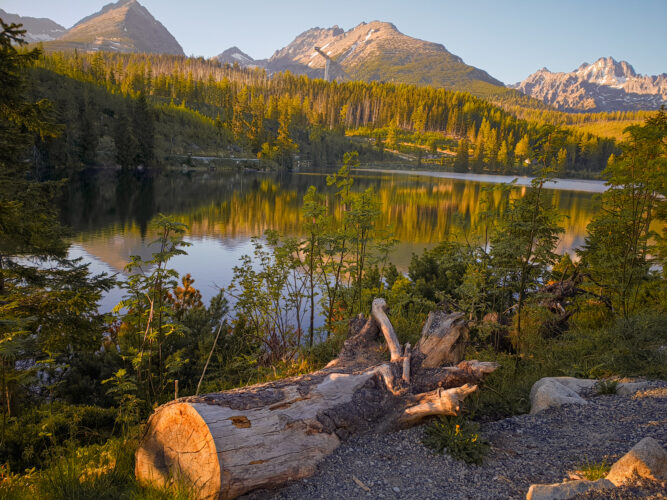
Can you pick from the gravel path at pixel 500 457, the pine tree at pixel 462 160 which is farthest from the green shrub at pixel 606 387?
the pine tree at pixel 462 160

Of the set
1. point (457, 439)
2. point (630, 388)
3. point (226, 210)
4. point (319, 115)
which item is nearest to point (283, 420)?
point (457, 439)

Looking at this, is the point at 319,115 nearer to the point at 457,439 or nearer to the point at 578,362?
the point at 578,362

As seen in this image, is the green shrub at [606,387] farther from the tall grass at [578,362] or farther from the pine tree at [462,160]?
the pine tree at [462,160]

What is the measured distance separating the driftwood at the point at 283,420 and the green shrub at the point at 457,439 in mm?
149

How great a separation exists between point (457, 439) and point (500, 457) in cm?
38

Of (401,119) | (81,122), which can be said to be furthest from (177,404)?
(401,119)

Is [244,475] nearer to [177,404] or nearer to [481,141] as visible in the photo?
[177,404]

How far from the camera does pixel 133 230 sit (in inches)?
980

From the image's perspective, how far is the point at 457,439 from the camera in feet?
12.1

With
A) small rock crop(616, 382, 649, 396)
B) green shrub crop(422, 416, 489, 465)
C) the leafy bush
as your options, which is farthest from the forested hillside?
small rock crop(616, 382, 649, 396)

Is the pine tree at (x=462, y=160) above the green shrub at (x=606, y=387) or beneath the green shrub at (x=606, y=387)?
above

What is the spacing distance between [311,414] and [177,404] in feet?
4.04

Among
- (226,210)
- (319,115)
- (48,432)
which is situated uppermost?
(319,115)

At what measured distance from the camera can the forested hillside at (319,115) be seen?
104750 millimetres
